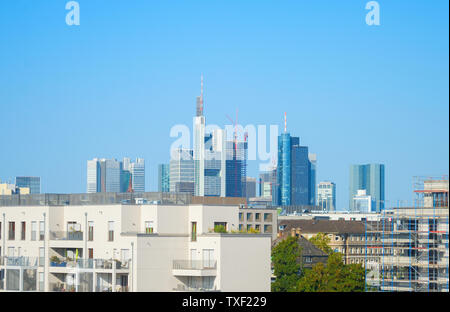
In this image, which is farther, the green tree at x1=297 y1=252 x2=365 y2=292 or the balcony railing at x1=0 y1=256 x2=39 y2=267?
the green tree at x1=297 y1=252 x2=365 y2=292

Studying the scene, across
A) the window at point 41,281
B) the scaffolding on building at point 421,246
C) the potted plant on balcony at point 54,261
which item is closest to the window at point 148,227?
the potted plant on balcony at point 54,261

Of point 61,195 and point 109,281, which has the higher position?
point 61,195

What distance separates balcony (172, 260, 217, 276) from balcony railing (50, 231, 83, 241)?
228 inches

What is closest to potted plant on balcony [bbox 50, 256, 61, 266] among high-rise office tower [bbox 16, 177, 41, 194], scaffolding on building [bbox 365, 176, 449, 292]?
scaffolding on building [bbox 365, 176, 449, 292]

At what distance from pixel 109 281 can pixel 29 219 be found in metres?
7.17

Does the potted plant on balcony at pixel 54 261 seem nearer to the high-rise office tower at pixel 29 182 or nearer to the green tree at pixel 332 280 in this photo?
the green tree at pixel 332 280

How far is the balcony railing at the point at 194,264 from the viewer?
35.2m

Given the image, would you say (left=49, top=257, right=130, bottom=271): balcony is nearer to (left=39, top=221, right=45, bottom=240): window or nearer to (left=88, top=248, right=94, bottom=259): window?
(left=88, top=248, right=94, bottom=259): window

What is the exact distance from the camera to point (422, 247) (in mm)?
52000

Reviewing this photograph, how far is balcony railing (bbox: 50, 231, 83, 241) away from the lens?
129 ft

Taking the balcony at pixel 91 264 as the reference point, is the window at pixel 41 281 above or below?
Answer: below
